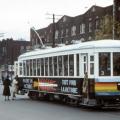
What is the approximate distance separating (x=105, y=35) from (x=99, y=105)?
910 inches

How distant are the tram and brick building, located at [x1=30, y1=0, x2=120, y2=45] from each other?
34.2 m

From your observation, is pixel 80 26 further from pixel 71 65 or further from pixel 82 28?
pixel 71 65

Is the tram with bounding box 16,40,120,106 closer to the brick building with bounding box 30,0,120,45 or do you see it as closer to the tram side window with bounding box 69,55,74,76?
the tram side window with bounding box 69,55,74,76

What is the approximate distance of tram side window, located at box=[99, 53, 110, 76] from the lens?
75.4ft

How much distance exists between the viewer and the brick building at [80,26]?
231ft

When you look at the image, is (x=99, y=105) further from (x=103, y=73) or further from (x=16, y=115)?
(x=16, y=115)

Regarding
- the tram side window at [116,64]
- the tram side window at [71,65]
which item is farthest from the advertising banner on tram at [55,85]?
the tram side window at [116,64]

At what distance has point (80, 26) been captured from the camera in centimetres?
7856

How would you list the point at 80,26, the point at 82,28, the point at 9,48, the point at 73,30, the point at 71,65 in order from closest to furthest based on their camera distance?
1. the point at 71,65
2. the point at 82,28
3. the point at 80,26
4. the point at 73,30
5. the point at 9,48

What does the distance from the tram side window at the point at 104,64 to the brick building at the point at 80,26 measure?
3812 centimetres

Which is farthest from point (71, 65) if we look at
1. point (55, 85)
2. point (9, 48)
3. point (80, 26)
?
point (9, 48)

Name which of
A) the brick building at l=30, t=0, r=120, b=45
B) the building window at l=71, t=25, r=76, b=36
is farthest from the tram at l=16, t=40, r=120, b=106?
the building window at l=71, t=25, r=76, b=36

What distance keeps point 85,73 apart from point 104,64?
93cm

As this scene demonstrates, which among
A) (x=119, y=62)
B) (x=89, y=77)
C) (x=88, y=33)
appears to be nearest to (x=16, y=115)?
(x=89, y=77)
